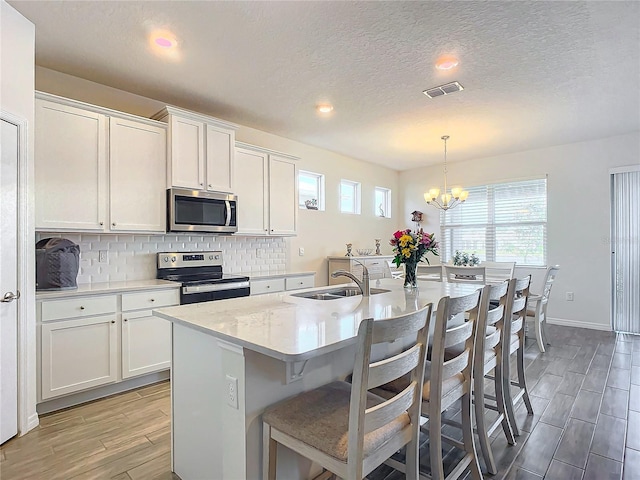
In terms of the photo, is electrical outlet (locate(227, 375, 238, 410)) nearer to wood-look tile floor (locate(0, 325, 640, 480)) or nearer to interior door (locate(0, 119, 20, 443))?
wood-look tile floor (locate(0, 325, 640, 480))

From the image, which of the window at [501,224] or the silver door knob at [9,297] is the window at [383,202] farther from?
the silver door knob at [9,297]

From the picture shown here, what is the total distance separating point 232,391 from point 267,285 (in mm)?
2627

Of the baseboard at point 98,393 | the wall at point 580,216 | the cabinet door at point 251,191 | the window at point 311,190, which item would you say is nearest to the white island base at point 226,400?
the baseboard at point 98,393

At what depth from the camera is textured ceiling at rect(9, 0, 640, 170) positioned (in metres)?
2.25

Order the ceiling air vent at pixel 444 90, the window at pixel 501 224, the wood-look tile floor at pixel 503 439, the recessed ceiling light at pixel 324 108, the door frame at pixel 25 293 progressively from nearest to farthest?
the wood-look tile floor at pixel 503 439 → the door frame at pixel 25 293 → the ceiling air vent at pixel 444 90 → the recessed ceiling light at pixel 324 108 → the window at pixel 501 224

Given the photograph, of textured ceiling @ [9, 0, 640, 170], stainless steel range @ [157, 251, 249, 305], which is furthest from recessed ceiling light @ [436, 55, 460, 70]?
stainless steel range @ [157, 251, 249, 305]

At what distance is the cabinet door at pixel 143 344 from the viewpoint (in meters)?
2.87

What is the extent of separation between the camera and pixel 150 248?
354 centimetres

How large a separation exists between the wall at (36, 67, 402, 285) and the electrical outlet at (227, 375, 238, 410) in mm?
3097

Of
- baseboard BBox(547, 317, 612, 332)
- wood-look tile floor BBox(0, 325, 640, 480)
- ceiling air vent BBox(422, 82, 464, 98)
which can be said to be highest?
ceiling air vent BBox(422, 82, 464, 98)

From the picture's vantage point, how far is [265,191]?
4.29 metres

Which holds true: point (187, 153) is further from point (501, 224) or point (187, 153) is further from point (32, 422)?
point (501, 224)

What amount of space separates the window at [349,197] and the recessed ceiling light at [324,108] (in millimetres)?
2030

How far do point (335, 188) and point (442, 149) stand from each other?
1.78 m
